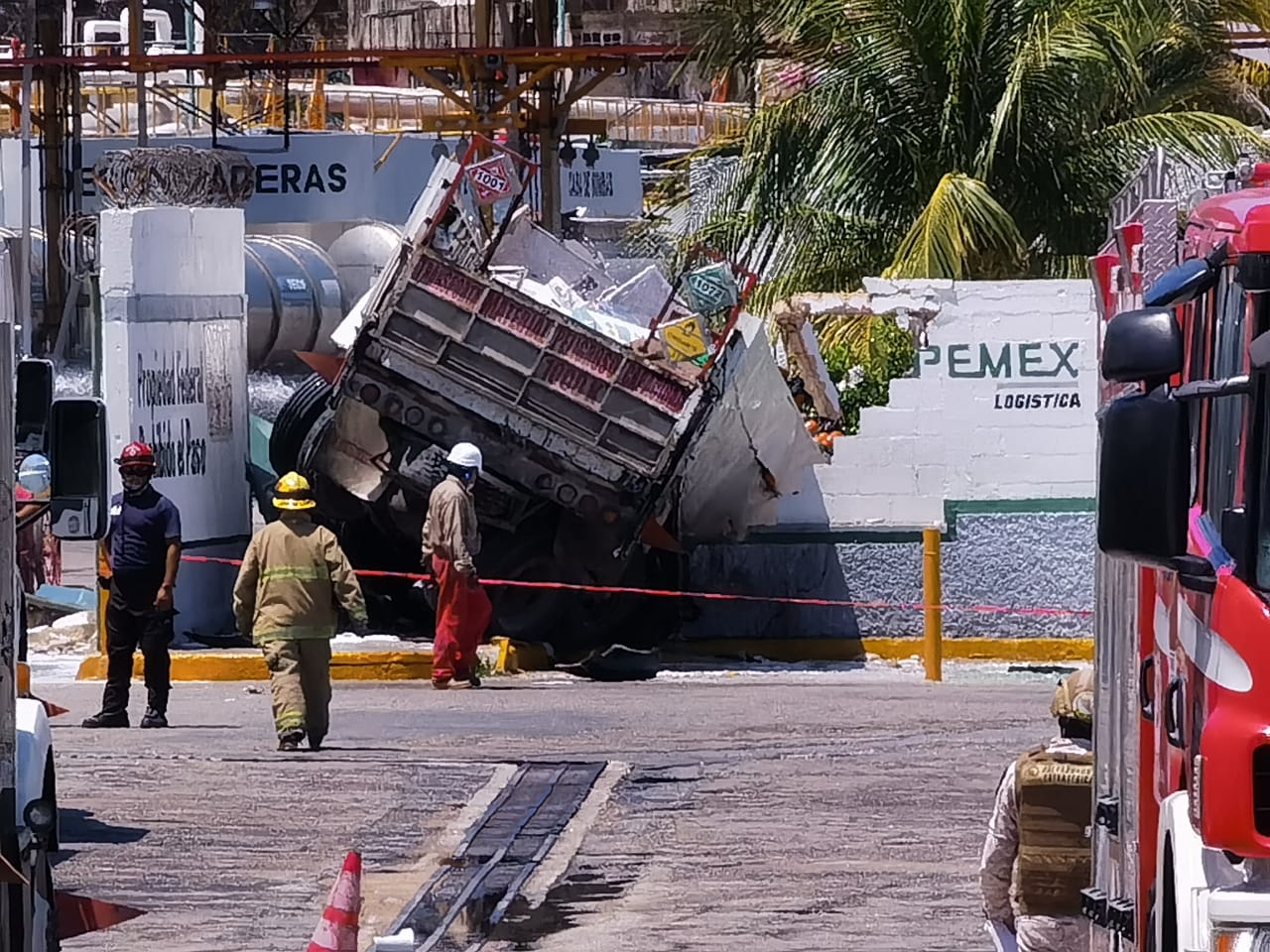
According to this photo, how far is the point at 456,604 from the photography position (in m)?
17.0

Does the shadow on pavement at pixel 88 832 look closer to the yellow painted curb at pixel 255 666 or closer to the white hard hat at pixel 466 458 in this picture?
the white hard hat at pixel 466 458

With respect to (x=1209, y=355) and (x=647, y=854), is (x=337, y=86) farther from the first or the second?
(x=1209, y=355)

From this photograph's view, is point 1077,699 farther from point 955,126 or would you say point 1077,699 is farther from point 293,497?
point 955,126

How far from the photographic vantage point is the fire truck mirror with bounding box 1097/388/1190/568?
484 centimetres

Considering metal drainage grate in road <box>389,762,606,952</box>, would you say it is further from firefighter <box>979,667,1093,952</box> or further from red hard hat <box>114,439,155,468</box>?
red hard hat <box>114,439,155,468</box>

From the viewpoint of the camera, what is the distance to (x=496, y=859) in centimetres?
1081

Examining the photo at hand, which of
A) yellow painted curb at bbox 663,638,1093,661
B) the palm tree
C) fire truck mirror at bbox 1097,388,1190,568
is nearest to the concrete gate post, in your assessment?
yellow painted curb at bbox 663,638,1093,661

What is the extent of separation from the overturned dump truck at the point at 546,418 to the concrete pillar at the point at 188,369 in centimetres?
94

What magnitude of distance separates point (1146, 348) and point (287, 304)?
25821mm

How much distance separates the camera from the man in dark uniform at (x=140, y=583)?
49.0ft

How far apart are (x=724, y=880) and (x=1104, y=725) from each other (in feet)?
13.1

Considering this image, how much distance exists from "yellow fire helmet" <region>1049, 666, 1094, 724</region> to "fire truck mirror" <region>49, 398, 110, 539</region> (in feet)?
8.87

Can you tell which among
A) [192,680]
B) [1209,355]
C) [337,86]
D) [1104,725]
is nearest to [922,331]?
[192,680]

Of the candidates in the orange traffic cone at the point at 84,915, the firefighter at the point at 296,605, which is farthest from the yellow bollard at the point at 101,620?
the orange traffic cone at the point at 84,915
